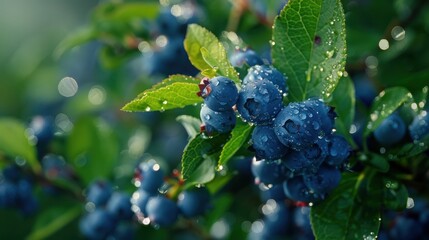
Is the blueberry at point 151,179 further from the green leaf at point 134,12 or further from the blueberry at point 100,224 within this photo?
the green leaf at point 134,12

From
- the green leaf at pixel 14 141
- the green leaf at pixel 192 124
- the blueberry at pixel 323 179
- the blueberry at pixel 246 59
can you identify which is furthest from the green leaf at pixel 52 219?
the blueberry at pixel 323 179

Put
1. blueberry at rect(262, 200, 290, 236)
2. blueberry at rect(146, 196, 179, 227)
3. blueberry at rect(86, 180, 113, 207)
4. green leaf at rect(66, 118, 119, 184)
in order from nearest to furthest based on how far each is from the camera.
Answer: blueberry at rect(146, 196, 179, 227) → blueberry at rect(262, 200, 290, 236) → blueberry at rect(86, 180, 113, 207) → green leaf at rect(66, 118, 119, 184)

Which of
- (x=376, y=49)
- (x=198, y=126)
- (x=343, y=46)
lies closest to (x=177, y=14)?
(x=376, y=49)

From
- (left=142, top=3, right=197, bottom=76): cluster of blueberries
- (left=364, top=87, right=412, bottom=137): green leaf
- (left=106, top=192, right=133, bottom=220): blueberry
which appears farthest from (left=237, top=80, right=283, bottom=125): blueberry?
(left=142, top=3, right=197, bottom=76): cluster of blueberries

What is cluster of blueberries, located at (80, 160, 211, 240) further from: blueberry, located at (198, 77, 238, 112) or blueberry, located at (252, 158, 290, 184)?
blueberry, located at (198, 77, 238, 112)

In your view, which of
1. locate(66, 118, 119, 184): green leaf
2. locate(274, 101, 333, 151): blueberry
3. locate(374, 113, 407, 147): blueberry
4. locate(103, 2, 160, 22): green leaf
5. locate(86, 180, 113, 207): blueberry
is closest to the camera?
locate(274, 101, 333, 151): blueberry

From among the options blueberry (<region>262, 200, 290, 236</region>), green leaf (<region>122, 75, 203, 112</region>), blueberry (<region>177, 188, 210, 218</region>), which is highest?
green leaf (<region>122, 75, 203, 112</region>)

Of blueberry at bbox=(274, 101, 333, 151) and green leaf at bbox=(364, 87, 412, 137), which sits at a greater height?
blueberry at bbox=(274, 101, 333, 151)
